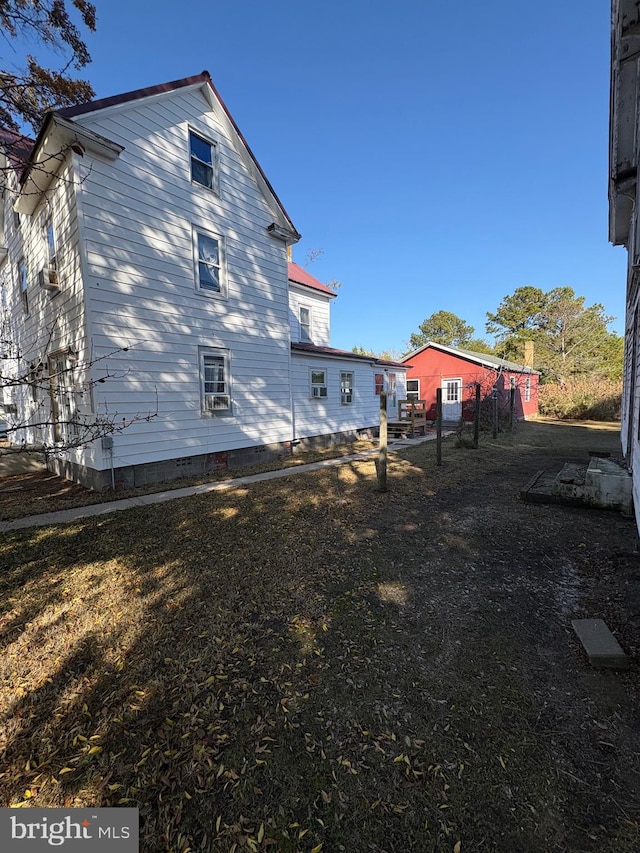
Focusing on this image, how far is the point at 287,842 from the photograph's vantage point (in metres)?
1.54

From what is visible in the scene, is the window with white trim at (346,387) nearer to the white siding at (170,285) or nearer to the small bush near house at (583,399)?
the white siding at (170,285)

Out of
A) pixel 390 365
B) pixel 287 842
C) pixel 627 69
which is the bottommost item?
pixel 287 842

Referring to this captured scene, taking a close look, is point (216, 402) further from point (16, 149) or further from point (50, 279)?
point (16, 149)

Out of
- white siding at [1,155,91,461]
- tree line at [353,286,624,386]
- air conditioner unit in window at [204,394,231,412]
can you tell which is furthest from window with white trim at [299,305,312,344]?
tree line at [353,286,624,386]

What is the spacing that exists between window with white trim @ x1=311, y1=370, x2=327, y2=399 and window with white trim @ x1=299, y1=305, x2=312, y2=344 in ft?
7.85

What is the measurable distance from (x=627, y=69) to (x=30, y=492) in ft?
39.6

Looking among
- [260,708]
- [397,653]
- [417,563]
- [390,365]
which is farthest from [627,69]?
[390,365]

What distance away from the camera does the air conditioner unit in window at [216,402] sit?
9250mm

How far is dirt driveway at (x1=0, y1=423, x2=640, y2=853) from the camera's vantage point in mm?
1648

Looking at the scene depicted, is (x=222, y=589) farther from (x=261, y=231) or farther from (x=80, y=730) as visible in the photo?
(x=261, y=231)

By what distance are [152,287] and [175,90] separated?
4.68 metres

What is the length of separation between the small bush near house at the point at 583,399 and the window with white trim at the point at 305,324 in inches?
706

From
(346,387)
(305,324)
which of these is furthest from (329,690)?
(305,324)

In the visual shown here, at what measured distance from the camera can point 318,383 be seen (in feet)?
44.1
